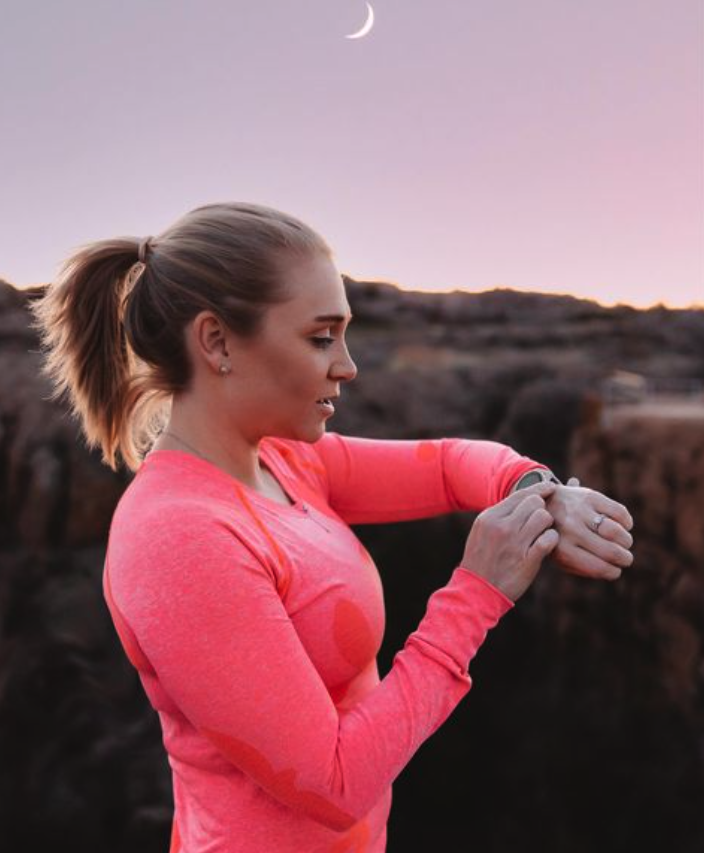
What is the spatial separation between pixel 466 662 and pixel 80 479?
536 cm

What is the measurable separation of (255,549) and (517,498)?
289mm

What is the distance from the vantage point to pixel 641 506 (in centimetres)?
548

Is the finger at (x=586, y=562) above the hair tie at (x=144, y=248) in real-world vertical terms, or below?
below

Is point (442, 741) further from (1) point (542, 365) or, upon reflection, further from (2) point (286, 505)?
(2) point (286, 505)

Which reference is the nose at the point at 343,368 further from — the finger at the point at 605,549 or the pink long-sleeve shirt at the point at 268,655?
the finger at the point at 605,549

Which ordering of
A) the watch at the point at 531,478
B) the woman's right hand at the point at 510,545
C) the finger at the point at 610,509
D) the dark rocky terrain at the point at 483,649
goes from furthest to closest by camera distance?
1. the dark rocky terrain at the point at 483,649
2. the watch at the point at 531,478
3. the finger at the point at 610,509
4. the woman's right hand at the point at 510,545

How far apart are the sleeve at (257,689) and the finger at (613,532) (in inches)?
11.0

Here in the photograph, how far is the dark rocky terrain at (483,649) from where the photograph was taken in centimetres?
515

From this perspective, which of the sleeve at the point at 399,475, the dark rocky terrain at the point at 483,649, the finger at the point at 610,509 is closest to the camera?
the finger at the point at 610,509

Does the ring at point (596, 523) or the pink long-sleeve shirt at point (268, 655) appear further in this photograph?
the ring at point (596, 523)

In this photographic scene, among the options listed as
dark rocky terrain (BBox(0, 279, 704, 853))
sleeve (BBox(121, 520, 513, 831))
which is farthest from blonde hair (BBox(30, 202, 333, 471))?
dark rocky terrain (BBox(0, 279, 704, 853))

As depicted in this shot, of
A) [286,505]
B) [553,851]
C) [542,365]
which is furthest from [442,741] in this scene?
[286,505]

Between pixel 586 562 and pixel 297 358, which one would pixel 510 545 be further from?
pixel 297 358

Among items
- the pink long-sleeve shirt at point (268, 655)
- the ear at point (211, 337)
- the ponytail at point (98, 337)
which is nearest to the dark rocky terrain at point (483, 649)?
the ponytail at point (98, 337)
